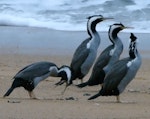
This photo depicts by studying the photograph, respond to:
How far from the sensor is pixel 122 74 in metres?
10.9

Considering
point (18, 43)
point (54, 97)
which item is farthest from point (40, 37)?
point (54, 97)

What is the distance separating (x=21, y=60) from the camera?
653 inches

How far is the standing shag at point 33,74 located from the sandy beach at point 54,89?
0.81ft

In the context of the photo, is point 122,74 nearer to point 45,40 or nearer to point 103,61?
point 103,61

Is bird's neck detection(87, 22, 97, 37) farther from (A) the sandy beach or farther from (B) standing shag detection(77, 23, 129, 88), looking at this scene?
(A) the sandy beach

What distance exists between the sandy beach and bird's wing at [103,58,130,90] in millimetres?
291

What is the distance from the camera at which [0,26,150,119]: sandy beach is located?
9031 mm

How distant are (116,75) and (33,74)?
4.57ft

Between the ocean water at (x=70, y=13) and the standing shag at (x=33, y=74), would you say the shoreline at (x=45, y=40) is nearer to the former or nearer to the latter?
the ocean water at (x=70, y=13)

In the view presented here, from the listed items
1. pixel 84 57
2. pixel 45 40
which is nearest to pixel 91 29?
pixel 84 57

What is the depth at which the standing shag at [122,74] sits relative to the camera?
1088cm

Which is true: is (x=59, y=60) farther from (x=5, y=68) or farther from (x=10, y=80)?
(x=10, y=80)

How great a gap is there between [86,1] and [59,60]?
38.2 ft

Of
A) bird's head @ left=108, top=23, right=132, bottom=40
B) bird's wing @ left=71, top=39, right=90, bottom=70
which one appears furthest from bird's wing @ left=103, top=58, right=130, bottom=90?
bird's wing @ left=71, top=39, right=90, bottom=70
